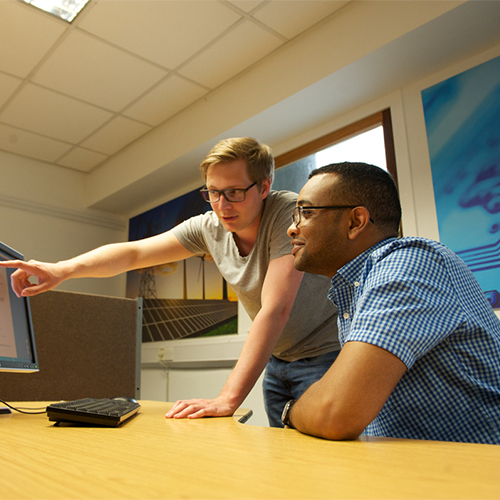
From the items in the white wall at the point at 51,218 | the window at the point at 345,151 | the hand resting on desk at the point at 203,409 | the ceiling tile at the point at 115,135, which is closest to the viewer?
the hand resting on desk at the point at 203,409

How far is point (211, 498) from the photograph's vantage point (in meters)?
0.34

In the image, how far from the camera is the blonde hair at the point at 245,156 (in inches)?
54.3

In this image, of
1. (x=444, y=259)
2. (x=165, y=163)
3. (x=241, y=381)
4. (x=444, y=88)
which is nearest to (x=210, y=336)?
(x=165, y=163)

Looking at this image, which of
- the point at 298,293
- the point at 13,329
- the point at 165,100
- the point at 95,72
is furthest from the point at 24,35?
the point at 298,293

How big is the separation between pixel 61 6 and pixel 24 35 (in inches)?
13.1

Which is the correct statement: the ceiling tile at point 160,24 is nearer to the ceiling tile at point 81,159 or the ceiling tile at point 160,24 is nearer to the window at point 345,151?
the window at point 345,151

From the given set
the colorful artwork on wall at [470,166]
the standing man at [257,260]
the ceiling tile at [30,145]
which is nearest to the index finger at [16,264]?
the standing man at [257,260]

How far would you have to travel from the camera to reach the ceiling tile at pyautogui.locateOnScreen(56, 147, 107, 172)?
4047mm

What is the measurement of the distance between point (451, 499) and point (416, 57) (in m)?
2.40

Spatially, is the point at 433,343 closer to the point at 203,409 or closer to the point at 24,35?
the point at 203,409

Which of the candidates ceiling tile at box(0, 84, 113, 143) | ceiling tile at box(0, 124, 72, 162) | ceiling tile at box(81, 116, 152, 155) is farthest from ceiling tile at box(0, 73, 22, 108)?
ceiling tile at box(81, 116, 152, 155)

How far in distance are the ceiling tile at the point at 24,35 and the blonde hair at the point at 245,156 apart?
185 cm

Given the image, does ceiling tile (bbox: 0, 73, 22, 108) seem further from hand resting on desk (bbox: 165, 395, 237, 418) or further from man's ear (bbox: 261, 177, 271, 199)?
hand resting on desk (bbox: 165, 395, 237, 418)

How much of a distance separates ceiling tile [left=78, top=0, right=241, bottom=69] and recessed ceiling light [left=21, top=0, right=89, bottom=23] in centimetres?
6
